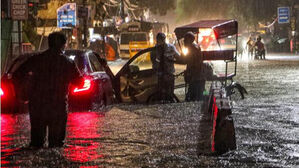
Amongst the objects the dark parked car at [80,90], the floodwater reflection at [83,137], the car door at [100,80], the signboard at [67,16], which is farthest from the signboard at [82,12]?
the floodwater reflection at [83,137]

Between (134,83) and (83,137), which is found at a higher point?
(134,83)

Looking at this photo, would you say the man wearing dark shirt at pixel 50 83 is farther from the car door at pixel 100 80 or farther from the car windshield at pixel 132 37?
the car windshield at pixel 132 37

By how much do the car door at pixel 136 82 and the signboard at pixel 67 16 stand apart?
1713cm

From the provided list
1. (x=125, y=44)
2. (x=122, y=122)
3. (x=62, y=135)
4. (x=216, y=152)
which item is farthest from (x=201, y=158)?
(x=125, y=44)

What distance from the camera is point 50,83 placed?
776cm

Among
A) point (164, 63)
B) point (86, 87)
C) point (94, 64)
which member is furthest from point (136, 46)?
point (86, 87)

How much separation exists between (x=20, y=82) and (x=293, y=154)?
3681 mm

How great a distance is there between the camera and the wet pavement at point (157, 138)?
23.7 ft

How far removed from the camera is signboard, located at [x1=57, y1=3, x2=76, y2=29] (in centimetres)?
3057

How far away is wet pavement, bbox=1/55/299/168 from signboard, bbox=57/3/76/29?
1768 centimetres

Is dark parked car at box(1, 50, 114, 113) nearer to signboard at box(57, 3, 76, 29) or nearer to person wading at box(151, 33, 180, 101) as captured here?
person wading at box(151, 33, 180, 101)

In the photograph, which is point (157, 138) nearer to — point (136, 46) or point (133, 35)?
point (136, 46)

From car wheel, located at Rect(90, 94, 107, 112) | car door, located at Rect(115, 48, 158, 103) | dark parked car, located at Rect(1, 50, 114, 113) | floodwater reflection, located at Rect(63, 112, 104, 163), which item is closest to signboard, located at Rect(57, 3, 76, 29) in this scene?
car door, located at Rect(115, 48, 158, 103)

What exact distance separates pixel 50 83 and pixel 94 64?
5.01 metres
